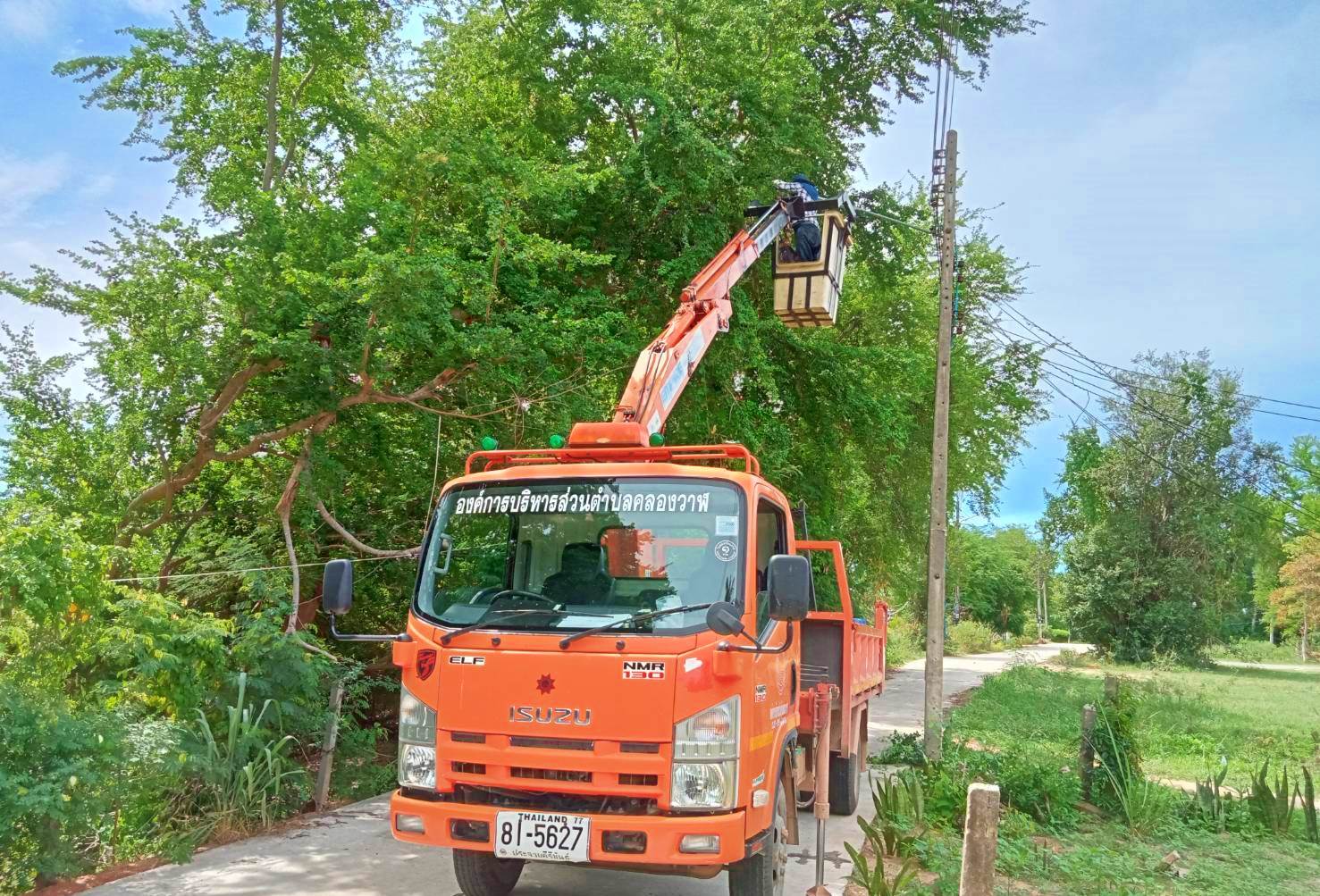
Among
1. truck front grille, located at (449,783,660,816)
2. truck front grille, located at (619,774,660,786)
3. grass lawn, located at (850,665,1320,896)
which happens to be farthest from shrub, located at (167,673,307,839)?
grass lawn, located at (850,665,1320,896)

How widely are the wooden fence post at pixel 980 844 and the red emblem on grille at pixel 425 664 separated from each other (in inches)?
109

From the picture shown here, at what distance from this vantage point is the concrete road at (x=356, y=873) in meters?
5.87

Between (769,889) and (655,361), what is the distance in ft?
13.0

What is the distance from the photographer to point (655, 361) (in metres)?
7.62

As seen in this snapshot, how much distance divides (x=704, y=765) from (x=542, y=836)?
859mm

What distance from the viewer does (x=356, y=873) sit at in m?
6.26

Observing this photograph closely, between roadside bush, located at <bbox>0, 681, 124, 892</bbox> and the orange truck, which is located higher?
the orange truck

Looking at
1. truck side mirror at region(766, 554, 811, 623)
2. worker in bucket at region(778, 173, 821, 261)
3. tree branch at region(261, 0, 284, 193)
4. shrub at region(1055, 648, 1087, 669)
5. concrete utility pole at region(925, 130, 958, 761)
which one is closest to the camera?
truck side mirror at region(766, 554, 811, 623)

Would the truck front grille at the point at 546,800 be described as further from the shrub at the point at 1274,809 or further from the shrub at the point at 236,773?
the shrub at the point at 1274,809

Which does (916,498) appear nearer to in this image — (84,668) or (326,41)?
(326,41)

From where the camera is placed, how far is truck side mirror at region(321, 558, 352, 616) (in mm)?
5480

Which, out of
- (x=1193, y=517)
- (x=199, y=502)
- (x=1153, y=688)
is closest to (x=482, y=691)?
(x=199, y=502)

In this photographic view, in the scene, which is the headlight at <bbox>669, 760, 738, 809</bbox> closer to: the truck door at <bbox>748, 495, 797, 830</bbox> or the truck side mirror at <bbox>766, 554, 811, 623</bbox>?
the truck door at <bbox>748, 495, 797, 830</bbox>

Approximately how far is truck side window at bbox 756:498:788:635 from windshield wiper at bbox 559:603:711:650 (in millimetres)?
468
